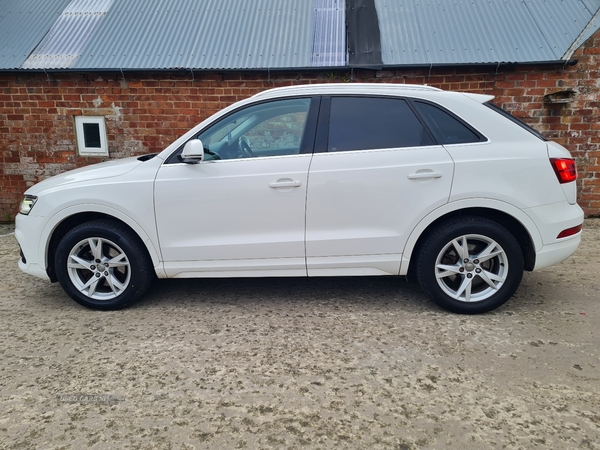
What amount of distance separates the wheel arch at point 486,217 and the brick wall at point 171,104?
3.28 metres

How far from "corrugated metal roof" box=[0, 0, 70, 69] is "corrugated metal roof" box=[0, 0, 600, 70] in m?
0.02

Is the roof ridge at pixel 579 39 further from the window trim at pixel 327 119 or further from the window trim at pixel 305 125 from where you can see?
the window trim at pixel 305 125

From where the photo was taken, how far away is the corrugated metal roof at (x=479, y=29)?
636 cm

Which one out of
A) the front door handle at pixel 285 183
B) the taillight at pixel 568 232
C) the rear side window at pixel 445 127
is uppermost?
the rear side window at pixel 445 127

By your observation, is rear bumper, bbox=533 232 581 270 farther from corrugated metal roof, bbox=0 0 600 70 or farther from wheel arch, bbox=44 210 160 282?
corrugated metal roof, bbox=0 0 600 70

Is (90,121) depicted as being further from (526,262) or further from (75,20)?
(526,262)

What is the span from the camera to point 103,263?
4012mm

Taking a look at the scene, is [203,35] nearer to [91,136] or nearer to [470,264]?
[91,136]

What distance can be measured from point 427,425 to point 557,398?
0.84m

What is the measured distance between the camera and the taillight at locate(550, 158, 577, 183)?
3658 millimetres

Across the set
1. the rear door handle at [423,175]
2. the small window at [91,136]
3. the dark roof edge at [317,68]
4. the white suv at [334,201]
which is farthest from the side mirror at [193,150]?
the small window at [91,136]

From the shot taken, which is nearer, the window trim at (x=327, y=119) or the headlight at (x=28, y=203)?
the window trim at (x=327, y=119)

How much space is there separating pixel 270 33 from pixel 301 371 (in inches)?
217

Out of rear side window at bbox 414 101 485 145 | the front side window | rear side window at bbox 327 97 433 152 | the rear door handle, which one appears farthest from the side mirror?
rear side window at bbox 414 101 485 145
